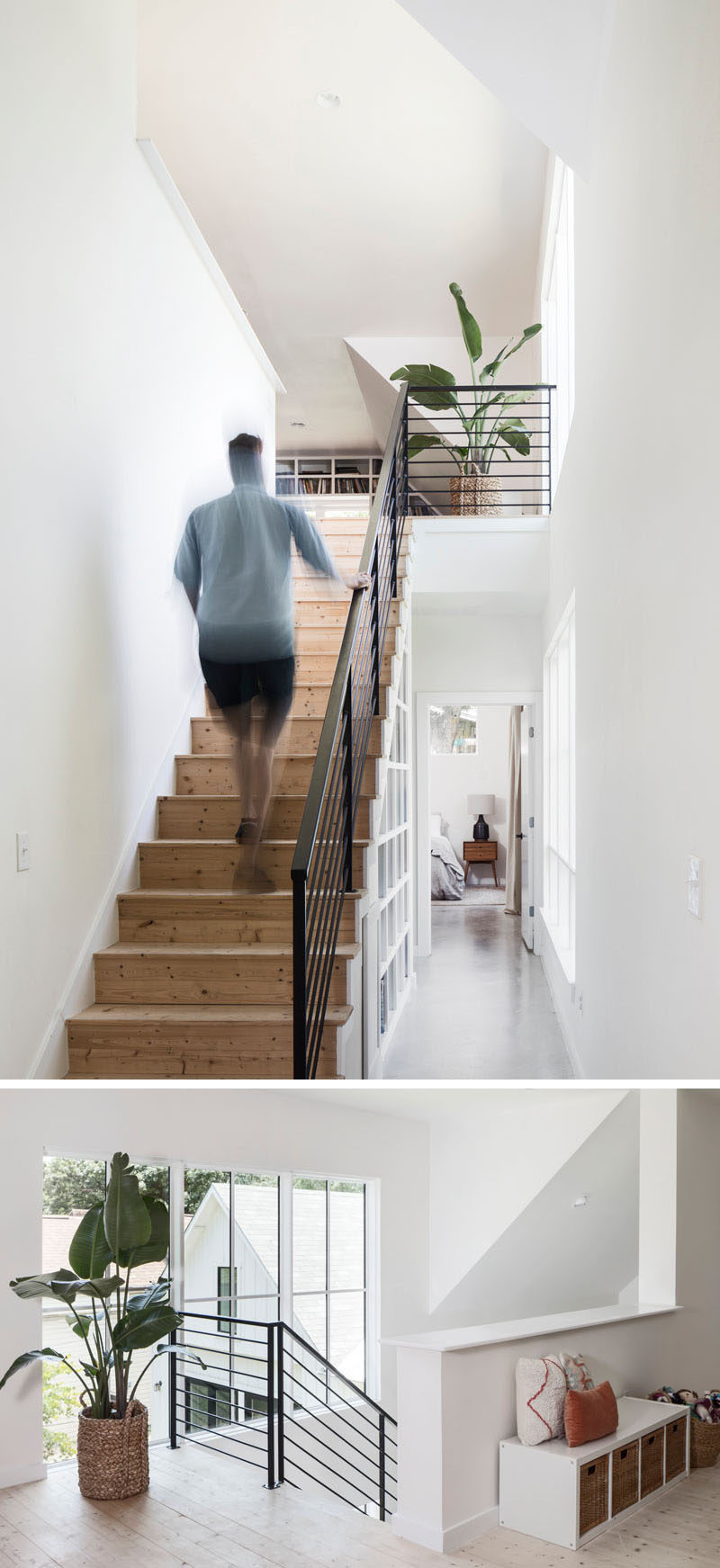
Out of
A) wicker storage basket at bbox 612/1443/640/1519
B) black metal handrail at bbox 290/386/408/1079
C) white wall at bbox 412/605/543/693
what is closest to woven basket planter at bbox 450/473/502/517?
black metal handrail at bbox 290/386/408/1079

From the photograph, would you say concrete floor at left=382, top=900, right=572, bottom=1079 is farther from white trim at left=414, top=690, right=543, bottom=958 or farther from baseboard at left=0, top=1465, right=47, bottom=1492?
baseboard at left=0, top=1465, right=47, bottom=1492

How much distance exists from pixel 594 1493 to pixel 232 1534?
64.2 inches

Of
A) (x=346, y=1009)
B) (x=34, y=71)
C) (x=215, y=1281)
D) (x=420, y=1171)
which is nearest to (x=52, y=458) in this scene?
(x=34, y=71)

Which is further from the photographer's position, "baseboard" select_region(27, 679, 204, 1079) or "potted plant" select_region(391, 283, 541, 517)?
"potted plant" select_region(391, 283, 541, 517)

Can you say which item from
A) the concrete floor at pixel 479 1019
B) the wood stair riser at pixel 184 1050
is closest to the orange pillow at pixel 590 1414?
the concrete floor at pixel 479 1019

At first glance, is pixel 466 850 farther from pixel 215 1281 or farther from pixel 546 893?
pixel 215 1281

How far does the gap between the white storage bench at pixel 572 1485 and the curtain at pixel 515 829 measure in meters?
4.99

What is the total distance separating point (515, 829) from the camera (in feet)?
32.9

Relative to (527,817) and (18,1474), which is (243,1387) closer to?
(18,1474)

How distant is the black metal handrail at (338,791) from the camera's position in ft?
8.85

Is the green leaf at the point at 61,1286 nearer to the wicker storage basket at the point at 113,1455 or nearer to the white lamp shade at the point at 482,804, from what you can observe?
the wicker storage basket at the point at 113,1455

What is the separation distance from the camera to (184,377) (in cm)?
502

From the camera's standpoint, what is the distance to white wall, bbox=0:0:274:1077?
299 centimetres

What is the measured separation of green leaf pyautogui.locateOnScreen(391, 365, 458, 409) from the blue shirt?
9.49 feet
